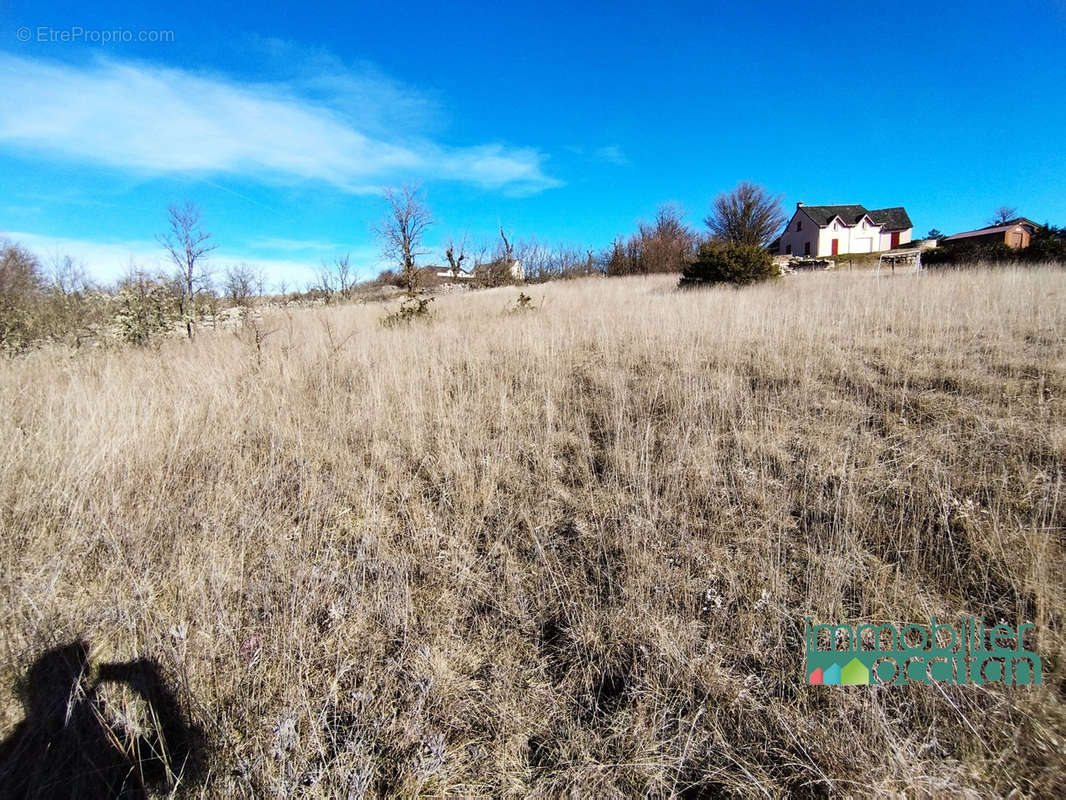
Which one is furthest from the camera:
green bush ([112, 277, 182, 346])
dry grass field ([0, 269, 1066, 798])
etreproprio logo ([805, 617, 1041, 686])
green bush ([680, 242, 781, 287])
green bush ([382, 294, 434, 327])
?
green bush ([680, 242, 781, 287])

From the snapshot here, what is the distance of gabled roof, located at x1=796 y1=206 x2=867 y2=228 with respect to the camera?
33.3 meters

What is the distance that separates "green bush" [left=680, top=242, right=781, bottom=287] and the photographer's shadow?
13183mm

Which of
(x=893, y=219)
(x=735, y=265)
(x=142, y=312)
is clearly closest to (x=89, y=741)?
(x=142, y=312)

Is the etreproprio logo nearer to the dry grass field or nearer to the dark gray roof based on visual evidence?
the dry grass field

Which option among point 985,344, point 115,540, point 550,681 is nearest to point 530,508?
point 550,681

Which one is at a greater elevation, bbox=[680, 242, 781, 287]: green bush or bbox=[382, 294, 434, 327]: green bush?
bbox=[680, 242, 781, 287]: green bush

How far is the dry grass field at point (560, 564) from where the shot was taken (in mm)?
1287

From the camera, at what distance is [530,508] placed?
2557mm

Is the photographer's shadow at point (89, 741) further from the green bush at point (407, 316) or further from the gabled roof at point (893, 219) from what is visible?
the gabled roof at point (893, 219)

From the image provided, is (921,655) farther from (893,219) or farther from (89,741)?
(893,219)

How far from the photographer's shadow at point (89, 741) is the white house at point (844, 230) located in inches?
1707

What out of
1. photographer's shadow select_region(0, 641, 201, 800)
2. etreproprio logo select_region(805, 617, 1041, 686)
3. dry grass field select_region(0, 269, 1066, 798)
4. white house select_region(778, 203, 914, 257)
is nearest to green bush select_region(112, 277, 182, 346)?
dry grass field select_region(0, 269, 1066, 798)

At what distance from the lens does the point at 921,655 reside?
148 centimetres

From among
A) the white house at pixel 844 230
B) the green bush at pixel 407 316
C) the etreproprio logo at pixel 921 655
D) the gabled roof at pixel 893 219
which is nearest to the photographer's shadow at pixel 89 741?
the etreproprio logo at pixel 921 655
